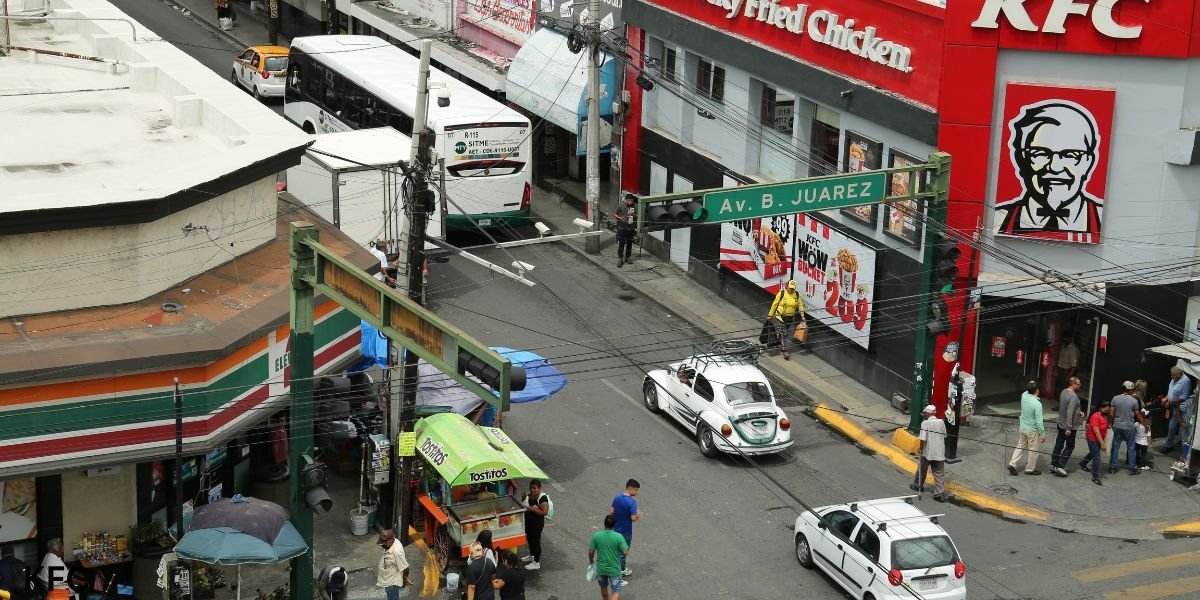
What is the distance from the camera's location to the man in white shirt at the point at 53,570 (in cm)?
2125

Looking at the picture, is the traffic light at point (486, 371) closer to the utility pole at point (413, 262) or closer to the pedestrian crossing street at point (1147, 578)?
the utility pole at point (413, 262)

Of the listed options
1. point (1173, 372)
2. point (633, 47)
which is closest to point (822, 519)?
point (1173, 372)

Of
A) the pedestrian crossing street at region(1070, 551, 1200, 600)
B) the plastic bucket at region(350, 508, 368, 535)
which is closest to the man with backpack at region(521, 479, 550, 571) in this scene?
the plastic bucket at region(350, 508, 368, 535)

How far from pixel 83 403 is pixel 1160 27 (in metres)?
18.7

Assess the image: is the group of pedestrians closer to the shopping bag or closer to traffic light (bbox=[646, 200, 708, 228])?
the shopping bag

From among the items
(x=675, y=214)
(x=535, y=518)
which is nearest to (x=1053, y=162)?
(x=675, y=214)

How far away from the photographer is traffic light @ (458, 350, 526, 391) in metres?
16.1

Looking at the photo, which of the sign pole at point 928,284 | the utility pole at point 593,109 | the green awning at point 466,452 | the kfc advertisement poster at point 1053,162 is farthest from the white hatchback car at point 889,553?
the utility pole at point 593,109

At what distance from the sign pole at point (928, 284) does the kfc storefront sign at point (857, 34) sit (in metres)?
2.47

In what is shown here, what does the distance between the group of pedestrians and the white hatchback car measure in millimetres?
5258

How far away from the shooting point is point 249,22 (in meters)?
62.2

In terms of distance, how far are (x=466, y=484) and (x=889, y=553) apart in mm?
6158

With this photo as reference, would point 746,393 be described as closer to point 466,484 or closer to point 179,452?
point 466,484

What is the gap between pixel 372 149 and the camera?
35.4 meters
